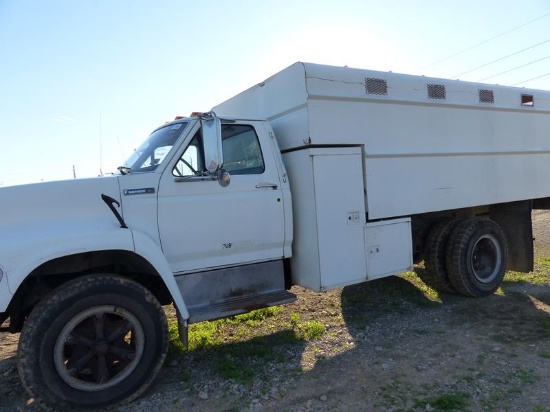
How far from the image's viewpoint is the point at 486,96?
5938 millimetres

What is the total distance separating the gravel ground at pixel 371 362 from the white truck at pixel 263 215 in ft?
1.58

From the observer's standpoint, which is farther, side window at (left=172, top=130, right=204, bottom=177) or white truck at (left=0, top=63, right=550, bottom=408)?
side window at (left=172, top=130, right=204, bottom=177)

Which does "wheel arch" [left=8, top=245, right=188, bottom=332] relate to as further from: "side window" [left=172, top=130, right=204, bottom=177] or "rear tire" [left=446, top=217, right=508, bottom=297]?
"rear tire" [left=446, top=217, right=508, bottom=297]

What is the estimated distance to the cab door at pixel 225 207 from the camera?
3930 mm

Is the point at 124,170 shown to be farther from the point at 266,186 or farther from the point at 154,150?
the point at 266,186

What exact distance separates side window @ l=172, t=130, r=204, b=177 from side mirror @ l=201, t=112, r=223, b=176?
21 centimetres

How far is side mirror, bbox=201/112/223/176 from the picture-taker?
12.3 feet

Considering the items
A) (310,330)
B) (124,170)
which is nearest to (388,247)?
(310,330)

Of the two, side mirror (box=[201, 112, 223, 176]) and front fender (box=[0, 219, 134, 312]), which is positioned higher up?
side mirror (box=[201, 112, 223, 176])

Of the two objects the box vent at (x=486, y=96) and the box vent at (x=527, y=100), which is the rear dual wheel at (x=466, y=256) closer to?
the box vent at (x=486, y=96)

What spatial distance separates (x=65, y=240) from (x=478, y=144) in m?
5.15

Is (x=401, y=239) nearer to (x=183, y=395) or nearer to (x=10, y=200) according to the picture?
(x=183, y=395)

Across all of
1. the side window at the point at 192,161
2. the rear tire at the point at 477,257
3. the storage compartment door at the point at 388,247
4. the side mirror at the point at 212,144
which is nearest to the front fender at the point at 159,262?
the side window at the point at 192,161

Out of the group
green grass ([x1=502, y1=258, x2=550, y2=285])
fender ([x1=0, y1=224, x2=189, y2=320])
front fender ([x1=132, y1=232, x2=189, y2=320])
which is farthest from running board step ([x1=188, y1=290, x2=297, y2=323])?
green grass ([x1=502, y1=258, x2=550, y2=285])
